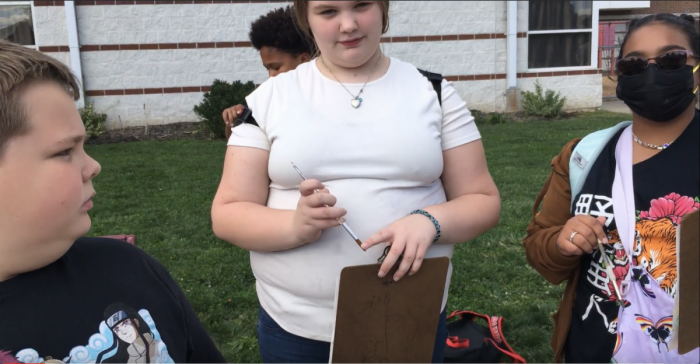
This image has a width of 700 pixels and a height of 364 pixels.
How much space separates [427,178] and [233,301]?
→ 112 inches

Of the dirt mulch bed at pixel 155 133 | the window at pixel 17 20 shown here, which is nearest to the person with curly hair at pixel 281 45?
the dirt mulch bed at pixel 155 133

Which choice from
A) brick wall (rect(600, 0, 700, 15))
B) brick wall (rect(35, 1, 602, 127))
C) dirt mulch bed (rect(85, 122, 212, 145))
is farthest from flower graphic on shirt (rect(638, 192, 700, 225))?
brick wall (rect(600, 0, 700, 15))

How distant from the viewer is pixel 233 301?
425cm

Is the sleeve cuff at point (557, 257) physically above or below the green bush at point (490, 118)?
above

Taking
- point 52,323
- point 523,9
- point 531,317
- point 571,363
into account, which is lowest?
point 531,317

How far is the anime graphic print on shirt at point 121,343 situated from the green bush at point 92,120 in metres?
10.5

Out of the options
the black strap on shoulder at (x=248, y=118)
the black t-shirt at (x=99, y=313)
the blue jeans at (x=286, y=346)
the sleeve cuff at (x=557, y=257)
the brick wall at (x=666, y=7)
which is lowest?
the blue jeans at (x=286, y=346)

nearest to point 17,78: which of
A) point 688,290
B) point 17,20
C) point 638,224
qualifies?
point 688,290

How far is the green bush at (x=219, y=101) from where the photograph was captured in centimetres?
1062

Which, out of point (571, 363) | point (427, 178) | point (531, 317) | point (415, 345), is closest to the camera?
point (415, 345)

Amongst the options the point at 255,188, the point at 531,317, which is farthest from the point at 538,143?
the point at 255,188

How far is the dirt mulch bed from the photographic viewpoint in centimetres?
1143

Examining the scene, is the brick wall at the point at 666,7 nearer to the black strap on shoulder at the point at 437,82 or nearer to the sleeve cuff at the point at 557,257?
the sleeve cuff at the point at 557,257

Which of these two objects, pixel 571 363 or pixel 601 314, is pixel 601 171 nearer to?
pixel 601 314
